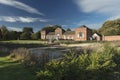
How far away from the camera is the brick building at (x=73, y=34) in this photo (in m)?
55.3

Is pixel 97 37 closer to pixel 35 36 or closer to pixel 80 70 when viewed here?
pixel 35 36

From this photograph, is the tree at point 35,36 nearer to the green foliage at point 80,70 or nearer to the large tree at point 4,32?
the large tree at point 4,32

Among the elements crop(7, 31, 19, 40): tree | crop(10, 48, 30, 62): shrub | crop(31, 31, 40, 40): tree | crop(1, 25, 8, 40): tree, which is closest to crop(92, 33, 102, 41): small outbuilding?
crop(31, 31, 40, 40): tree

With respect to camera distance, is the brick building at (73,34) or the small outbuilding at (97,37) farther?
the small outbuilding at (97,37)

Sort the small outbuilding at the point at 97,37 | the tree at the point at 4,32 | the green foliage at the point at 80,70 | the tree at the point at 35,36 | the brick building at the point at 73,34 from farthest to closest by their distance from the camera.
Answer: the tree at the point at 35,36 → the tree at the point at 4,32 → the small outbuilding at the point at 97,37 → the brick building at the point at 73,34 → the green foliage at the point at 80,70

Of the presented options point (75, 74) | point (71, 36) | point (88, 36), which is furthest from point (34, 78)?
point (71, 36)

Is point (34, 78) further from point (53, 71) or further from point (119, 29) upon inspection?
point (119, 29)

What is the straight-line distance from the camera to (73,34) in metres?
63.9

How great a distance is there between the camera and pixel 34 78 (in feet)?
23.7

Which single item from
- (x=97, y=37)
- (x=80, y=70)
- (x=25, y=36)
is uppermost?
(x=25, y=36)

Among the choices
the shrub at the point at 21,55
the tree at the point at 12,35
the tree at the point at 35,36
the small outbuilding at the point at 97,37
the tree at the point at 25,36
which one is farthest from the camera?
the tree at the point at 35,36

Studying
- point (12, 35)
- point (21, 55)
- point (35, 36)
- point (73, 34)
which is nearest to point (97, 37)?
point (73, 34)

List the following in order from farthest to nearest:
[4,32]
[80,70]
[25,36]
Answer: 1. [25,36]
2. [4,32]
3. [80,70]

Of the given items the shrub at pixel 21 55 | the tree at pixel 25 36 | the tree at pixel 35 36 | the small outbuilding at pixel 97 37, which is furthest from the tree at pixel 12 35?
the shrub at pixel 21 55
